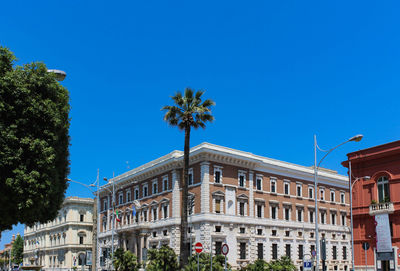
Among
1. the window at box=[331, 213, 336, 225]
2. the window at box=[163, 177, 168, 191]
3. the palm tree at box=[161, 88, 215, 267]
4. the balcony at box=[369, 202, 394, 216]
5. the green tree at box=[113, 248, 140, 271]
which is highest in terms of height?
the palm tree at box=[161, 88, 215, 267]

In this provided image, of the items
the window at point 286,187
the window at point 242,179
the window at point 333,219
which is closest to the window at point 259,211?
the window at point 242,179

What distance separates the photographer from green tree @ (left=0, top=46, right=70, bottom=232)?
19875 millimetres

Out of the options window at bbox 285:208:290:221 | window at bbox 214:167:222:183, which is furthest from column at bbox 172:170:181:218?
window at bbox 285:208:290:221

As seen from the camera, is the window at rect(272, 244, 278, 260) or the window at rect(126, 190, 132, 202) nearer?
the window at rect(272, 244, 278, 260)

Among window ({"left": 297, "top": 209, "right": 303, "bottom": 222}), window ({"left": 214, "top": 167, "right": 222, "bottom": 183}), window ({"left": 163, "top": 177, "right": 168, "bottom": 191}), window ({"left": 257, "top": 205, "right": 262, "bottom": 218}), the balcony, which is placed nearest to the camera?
the balcony

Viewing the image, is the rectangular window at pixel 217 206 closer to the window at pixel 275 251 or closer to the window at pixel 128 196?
the window at pixel 275 251

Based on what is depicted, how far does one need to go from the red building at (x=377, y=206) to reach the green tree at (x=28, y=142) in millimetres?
25214

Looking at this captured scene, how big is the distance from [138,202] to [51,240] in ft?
159

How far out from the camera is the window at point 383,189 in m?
37.3

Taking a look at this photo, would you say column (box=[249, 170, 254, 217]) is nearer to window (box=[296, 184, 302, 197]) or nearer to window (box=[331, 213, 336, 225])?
window (box=[296, 184, 302, 197])

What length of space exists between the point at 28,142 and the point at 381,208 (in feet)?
91.1

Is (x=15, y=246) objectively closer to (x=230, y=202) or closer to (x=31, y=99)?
(x=230, y=202)

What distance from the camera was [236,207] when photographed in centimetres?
5441

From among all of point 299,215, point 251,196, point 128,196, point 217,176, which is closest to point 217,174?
point 217,176
